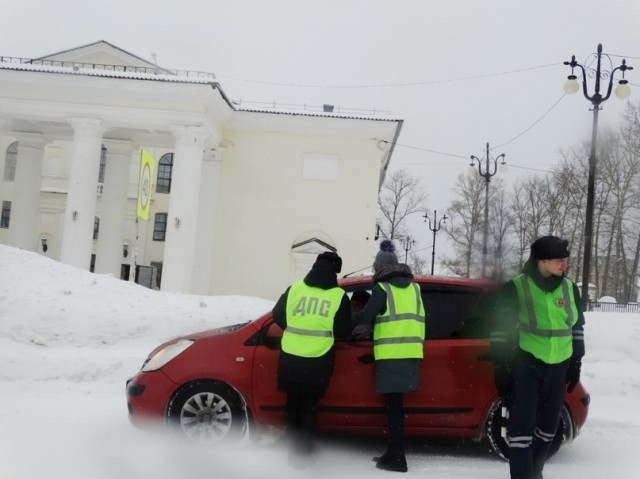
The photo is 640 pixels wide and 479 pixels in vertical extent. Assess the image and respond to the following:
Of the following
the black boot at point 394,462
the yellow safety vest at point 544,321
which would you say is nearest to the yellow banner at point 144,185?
the black boot at point 394,462

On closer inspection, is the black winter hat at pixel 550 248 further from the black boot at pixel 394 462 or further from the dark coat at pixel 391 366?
the black boot at pixel 394 462

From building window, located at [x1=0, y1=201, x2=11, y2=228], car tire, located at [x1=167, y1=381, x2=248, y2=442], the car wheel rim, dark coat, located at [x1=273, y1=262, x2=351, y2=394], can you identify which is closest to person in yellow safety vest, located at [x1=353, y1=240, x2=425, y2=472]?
dark coat, located at [x1=273, y1=262, x2=351, y2=394]

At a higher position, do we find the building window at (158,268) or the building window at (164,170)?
the building window at (164,170)

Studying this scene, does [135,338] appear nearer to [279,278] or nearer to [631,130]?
[279,278]

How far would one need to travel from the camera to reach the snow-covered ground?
5273 mm

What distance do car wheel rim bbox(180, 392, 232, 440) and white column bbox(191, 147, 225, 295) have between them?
22.2 m

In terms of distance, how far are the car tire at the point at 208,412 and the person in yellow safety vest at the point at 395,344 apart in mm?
1334

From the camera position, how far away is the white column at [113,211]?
2823 cm

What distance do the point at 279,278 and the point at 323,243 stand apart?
2508 mm

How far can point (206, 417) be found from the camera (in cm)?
573

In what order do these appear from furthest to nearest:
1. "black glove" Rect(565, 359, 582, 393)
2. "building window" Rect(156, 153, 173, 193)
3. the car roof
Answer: "building window" Rect(156, 153, 173, 193)
the car roof
"black glove" Rect(565, 359, 582, 393)

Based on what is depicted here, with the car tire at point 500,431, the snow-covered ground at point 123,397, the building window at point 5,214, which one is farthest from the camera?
the building window at point 5,214

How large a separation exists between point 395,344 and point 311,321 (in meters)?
0.75

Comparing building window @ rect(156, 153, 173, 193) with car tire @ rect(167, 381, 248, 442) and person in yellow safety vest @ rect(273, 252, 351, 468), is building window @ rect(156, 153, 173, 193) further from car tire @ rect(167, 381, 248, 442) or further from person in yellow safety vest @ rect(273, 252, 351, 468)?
person in yellow safety vest @ rect(273, 252, 351, 468)
